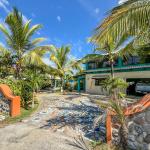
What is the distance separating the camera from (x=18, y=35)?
16109mm

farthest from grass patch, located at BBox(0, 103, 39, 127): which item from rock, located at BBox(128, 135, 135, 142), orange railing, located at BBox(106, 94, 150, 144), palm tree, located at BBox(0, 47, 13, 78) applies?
rock, located at BBox(128, 135, 135, 142)

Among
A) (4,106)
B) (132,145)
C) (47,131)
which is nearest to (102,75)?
(4,106)

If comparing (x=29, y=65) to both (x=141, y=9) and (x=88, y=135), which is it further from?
(x=141, y=9)

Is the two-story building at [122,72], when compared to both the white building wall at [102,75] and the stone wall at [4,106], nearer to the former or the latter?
the white building wall at [102,75]

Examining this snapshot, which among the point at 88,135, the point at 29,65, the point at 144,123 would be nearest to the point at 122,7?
the point at 144,123

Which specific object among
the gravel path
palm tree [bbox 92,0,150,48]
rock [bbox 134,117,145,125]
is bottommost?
the gravel path

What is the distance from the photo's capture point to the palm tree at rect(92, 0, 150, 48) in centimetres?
641

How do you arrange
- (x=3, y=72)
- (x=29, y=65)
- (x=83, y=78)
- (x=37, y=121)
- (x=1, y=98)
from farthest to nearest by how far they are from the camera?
1. (x=83, y=78)
2. (x=3, y=72)
3. (x=29, y=65)
4. (x=1, y=98)
5. (x=37, y=121)

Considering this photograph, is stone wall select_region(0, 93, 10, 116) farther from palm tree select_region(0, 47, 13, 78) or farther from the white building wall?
the white building wall

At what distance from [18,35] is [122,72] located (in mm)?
13973

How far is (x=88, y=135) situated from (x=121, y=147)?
74.2 inches

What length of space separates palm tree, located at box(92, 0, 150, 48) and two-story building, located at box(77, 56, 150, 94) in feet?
42.8

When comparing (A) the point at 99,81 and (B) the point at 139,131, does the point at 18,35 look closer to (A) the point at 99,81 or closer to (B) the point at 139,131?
(B) the point at 139,131

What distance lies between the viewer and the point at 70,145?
7.86 metres
